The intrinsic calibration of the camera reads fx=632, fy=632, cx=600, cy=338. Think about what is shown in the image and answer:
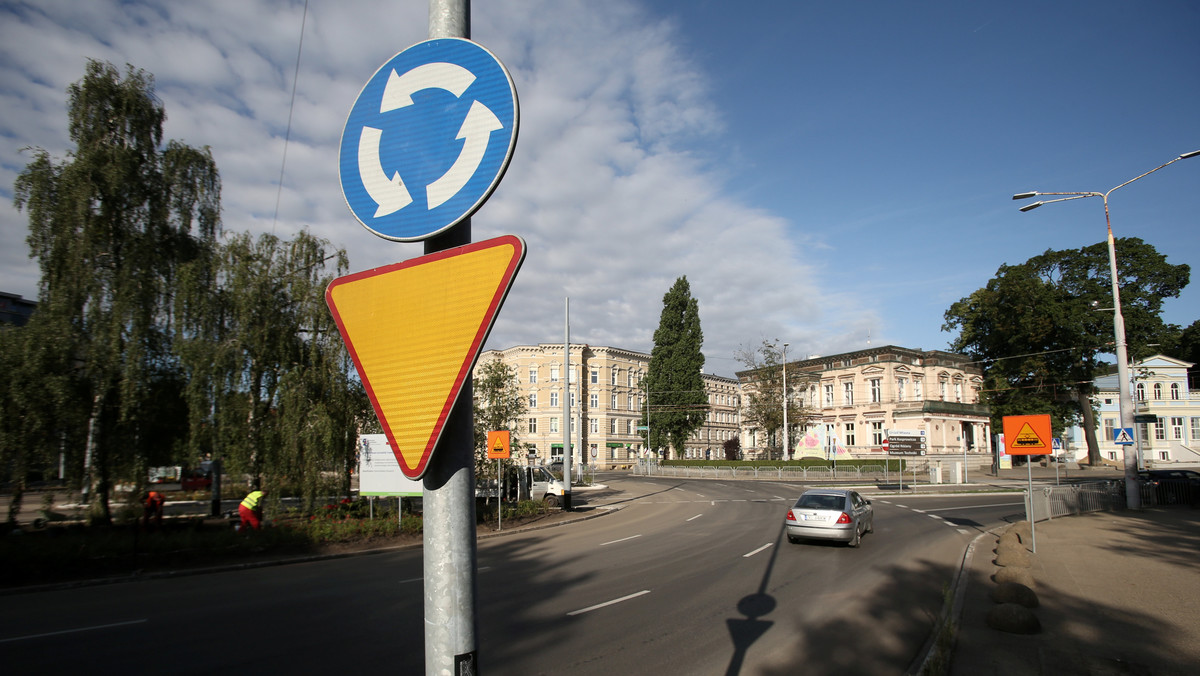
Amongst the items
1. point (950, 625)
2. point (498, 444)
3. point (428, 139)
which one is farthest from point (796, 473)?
point (428, 139)

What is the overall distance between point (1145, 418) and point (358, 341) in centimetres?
3297

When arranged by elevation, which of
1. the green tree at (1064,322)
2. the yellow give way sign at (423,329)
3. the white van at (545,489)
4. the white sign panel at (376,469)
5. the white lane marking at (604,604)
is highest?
the green tree at (1064,322)

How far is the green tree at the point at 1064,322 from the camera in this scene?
50531mm

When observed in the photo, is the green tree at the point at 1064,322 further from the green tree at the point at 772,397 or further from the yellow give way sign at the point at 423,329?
the yellow give way sign at the point at 423,329

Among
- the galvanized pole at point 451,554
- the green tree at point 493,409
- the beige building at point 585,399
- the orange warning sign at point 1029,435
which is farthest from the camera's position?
the beige building at point 585,399

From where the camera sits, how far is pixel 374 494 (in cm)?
2155

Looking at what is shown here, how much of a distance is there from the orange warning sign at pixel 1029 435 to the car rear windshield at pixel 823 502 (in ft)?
14.1

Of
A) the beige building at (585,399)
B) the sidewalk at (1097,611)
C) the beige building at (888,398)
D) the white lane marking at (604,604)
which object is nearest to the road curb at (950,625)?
the sidewalk at (1097,611)

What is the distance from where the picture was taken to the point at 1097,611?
9.70 m

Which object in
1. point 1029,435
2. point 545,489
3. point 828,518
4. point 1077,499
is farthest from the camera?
point 545,489

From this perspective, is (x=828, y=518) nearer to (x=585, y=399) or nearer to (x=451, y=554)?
(x=451, y=554)

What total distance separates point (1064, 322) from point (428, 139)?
2403 inches

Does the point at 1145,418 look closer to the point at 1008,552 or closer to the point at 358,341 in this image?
the point at 1008,552

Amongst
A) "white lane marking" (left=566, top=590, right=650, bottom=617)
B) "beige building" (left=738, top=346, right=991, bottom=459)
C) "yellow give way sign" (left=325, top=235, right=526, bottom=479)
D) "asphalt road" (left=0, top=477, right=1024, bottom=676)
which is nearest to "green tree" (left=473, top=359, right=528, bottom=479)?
"asphalt road" (left=0, top=477, right=1024, bottom=676)
